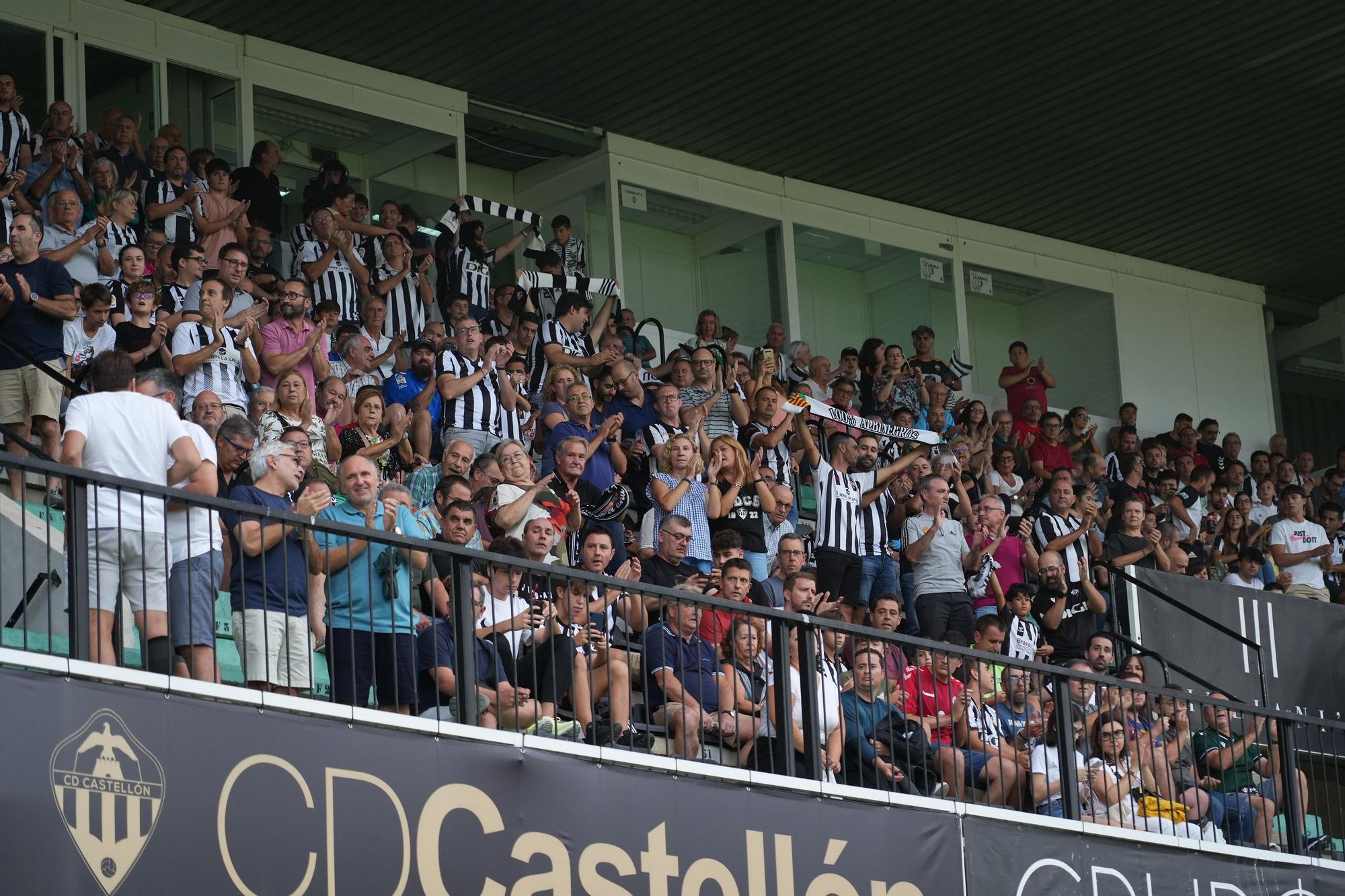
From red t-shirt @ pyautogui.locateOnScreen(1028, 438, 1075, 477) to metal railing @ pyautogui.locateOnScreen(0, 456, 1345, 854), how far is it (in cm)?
556

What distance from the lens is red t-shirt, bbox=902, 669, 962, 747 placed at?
34.4 feet

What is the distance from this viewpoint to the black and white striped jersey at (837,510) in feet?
45.6

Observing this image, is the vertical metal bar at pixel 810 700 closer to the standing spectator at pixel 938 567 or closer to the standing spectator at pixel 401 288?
the standing spectator at pixel 938 567

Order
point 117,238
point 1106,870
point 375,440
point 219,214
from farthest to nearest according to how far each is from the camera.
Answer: point 219,214 < point 117,238 < point 375,440 < point 1106,870

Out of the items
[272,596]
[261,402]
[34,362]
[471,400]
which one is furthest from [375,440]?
[272,596]

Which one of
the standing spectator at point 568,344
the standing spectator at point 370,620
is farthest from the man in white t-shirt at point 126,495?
the standing spectator at point 568,344

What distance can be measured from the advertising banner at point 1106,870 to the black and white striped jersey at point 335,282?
20.0 feet

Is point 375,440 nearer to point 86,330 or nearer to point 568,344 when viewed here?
point 86,330

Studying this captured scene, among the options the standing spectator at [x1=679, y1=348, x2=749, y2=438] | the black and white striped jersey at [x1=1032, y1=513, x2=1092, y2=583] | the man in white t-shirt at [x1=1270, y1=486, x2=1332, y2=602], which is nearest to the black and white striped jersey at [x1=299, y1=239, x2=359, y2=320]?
the standing spectator at [x1=679, y1=348, x2=749, y2=438]

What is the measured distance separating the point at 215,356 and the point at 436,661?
385 cm

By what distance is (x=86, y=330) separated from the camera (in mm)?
11359

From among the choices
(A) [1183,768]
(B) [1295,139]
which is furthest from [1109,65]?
(A) [1183,768]

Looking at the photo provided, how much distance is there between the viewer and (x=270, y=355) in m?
11.8

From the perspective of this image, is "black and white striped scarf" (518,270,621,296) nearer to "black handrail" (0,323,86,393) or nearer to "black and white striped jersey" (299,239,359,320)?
"black and white striped jersey" (299,239,359,320)
